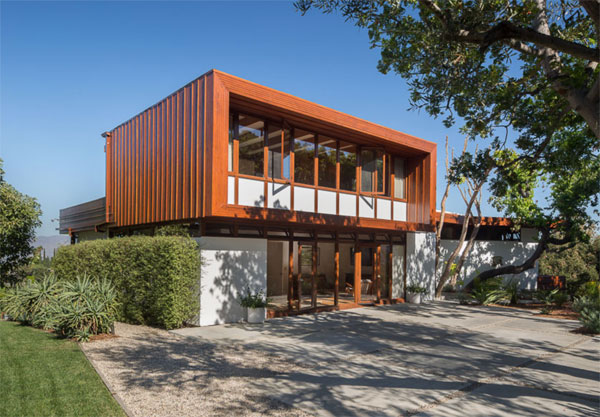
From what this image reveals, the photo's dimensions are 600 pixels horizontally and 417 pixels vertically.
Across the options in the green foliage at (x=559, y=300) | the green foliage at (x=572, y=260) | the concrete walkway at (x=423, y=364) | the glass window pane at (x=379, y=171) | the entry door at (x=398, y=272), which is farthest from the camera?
the green foliage at (x=572, y=260)

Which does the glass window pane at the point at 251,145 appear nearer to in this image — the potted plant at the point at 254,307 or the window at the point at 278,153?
the window at the point at 278,153

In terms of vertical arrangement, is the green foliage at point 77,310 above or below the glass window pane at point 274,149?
below

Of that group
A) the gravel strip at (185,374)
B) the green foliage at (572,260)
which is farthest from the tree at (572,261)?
the gravel strip at (185,374)

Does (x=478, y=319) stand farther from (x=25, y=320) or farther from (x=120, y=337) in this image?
(x=25, y=320)

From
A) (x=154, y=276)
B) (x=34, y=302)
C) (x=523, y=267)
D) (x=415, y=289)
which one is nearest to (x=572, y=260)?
(x=523, y=267)

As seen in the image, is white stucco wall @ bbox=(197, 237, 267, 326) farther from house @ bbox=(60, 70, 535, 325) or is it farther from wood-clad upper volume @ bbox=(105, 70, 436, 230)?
wood-clad upper volume @ bbox=(105, 70, 436, 230)

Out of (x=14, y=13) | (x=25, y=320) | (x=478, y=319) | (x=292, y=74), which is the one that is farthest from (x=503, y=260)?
(x=14, y=13)

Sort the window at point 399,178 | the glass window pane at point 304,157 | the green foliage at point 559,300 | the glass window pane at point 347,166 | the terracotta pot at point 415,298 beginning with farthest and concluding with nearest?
the terracotta pot at point 415,298 < the window at point 399,178 < the green foliage at point 559,300 < the glass window pane at point 347,166 < the glass window pane at point 304,157

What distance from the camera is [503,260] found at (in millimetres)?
22500

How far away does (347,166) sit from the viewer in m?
14.7

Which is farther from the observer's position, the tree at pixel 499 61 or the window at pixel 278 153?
the window at pixel 278 153

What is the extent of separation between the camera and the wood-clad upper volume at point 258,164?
11078 millimetres

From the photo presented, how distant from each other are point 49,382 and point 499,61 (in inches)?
390

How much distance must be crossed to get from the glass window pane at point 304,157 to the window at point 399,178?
4337 millimetres
